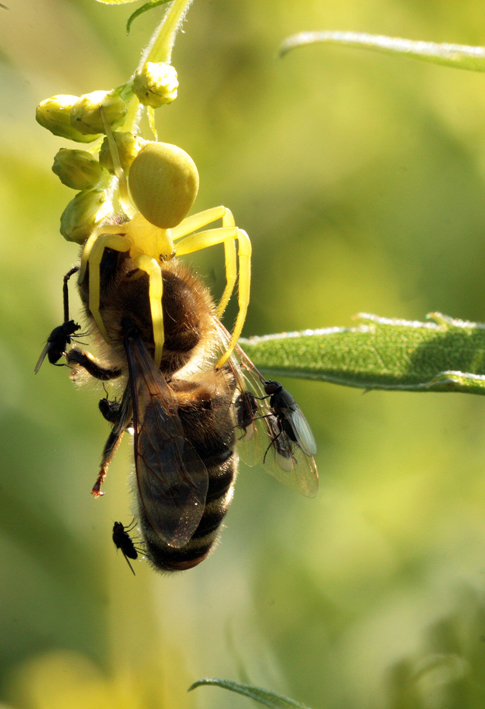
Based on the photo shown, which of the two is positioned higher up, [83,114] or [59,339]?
[83,114]

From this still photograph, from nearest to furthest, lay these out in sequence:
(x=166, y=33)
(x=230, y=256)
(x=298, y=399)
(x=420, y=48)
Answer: (x=420, y=48)
(x=166, y=33)
(x=230, y=256)
(x=298, y=399)

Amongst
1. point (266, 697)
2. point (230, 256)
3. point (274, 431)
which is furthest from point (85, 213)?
point (266, 697)

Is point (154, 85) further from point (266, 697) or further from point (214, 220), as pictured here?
point (266, 697)

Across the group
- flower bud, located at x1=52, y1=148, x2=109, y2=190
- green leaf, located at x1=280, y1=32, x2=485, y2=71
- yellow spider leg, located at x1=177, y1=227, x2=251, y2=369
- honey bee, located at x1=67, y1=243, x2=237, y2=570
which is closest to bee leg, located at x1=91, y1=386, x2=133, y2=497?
honey bee, located at x1=67, y1=243, x2=237, y2=570

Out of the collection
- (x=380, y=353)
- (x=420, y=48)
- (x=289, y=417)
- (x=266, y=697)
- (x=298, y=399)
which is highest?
(x=420, y=48)

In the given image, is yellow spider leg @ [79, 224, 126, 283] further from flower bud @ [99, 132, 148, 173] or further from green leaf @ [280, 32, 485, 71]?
green leaf @ [280, 32, 485, 71]

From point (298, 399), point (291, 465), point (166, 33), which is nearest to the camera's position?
point (166, 33)
